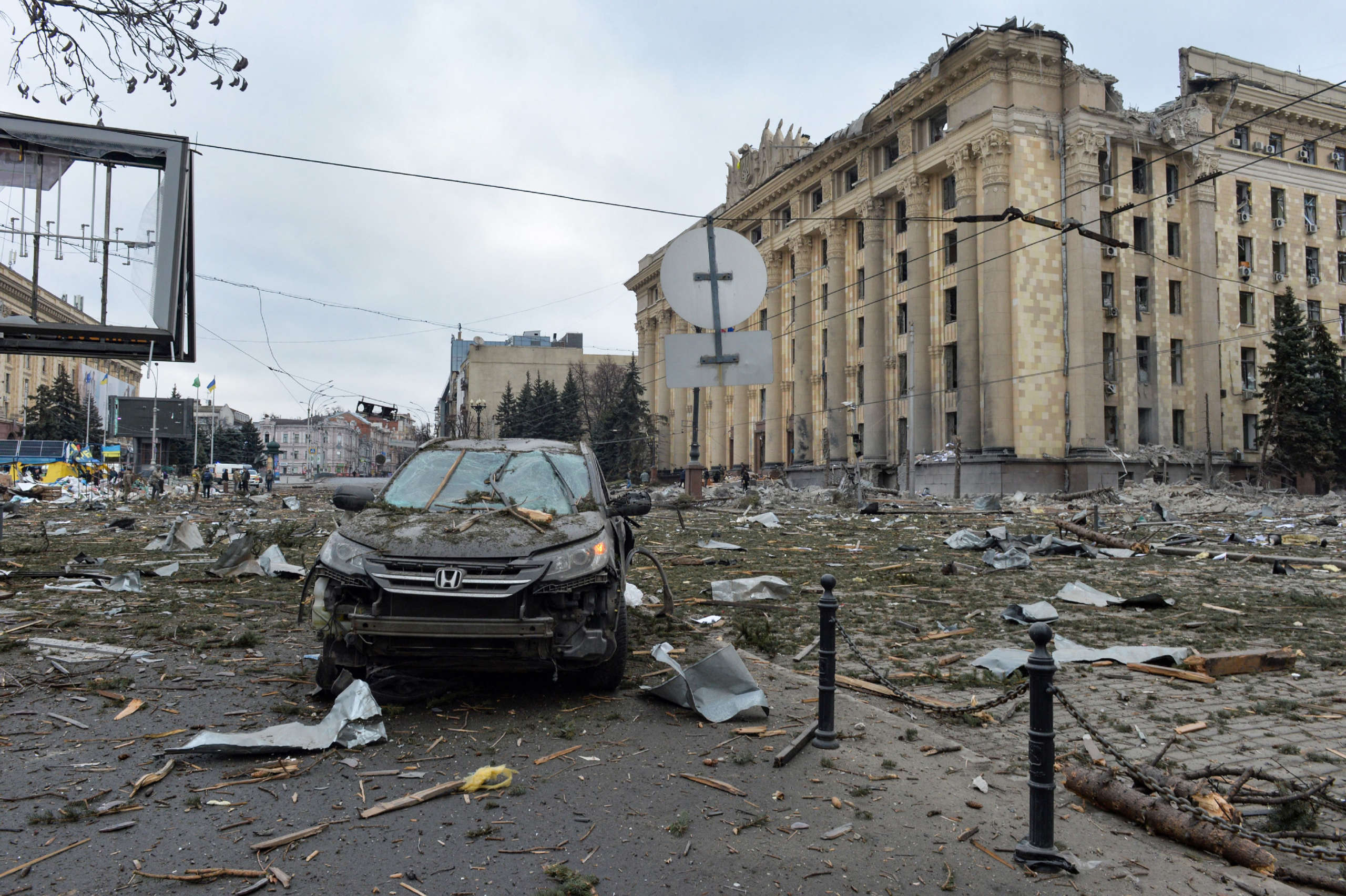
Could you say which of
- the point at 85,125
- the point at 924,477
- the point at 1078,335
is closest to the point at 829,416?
the point at 924,477

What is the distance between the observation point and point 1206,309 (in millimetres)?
44969

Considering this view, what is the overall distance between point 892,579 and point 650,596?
3.90 m

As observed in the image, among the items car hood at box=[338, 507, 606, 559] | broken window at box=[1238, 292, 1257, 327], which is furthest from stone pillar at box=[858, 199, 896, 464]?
car hood at box=[338, 507, 606, 559]

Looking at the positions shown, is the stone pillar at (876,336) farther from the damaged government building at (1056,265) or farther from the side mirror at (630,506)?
the side mirror at (630,506)

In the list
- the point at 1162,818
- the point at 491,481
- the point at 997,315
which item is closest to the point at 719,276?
the point at 491,481

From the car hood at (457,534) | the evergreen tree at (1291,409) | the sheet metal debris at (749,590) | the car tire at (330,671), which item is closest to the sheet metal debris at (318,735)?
the car tire at (330,671)

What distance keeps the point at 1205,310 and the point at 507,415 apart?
231 ft

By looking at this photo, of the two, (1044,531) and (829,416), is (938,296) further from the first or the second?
(1044,531)

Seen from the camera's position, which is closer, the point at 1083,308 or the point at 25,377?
the point at 1083,308

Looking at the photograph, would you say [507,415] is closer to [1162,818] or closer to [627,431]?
[627,431]

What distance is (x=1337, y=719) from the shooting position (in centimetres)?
525

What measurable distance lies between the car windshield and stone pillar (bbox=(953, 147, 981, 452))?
129ft

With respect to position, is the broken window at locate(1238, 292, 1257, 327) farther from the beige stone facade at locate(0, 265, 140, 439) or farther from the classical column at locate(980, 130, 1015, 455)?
the beige stone facade at locate(0, 265, 140, 439)

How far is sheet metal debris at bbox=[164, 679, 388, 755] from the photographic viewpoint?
14.6ft
